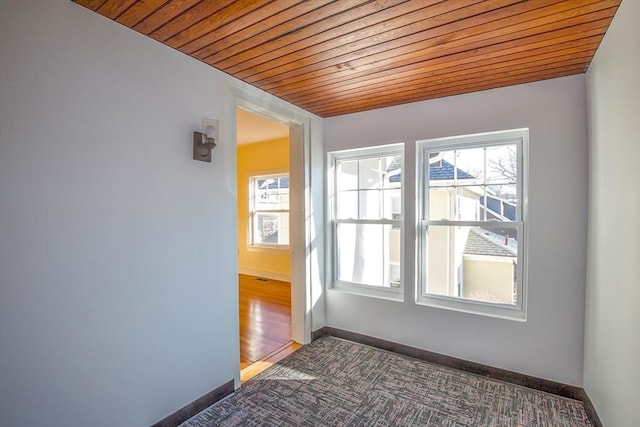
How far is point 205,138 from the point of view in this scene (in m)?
2.01

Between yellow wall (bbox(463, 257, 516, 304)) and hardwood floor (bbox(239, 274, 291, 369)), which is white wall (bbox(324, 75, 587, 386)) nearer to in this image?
yellow wall (bbox(463, 257, 516, 304))

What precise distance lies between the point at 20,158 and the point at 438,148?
9.14 ft

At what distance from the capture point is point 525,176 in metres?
2.41

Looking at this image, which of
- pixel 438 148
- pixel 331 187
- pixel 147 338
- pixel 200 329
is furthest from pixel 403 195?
pixel 147 338

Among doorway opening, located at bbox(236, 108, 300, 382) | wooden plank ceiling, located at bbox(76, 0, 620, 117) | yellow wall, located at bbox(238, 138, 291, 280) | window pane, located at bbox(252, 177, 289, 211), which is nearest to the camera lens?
wooden plank ceiling, located at bbox(76, 0, 620, 117)

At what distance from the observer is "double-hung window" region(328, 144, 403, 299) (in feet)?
10.0

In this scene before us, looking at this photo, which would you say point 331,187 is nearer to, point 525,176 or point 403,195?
point 403,195

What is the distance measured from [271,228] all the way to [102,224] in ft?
14.2

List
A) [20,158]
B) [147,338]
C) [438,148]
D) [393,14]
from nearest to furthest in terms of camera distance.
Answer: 1. [20,158]
2. [393,14]
3. [147,338]
4. [438,148]

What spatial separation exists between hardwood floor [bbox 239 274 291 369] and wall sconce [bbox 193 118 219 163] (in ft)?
6.00

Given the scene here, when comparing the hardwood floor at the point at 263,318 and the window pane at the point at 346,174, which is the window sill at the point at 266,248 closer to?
the hardwood floor at the point at 263,318

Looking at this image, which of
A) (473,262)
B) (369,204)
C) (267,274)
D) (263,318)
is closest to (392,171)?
(369,204)

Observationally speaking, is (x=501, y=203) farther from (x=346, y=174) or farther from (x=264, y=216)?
(x=264, y=216)

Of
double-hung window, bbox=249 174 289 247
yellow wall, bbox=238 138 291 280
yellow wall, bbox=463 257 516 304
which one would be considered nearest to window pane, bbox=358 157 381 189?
yellow wall, bbox=463 257 516 304
